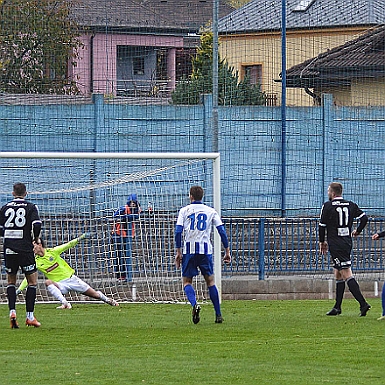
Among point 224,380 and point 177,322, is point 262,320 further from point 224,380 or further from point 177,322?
point 224,380

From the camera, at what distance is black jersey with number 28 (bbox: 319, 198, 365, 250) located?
13969 millimetres

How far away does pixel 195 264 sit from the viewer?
44.1 feet

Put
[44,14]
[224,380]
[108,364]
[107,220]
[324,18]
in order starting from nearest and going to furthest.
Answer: [224,380]
[108,364]
[107,220]
[44,14]
[324,18]

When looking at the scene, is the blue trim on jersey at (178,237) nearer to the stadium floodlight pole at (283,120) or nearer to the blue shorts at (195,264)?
the blue shorts at (195,264)

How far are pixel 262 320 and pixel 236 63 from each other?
9.31 meters

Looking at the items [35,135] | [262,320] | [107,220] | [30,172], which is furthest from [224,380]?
[35,135]

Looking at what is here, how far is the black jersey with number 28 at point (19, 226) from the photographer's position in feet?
42.5

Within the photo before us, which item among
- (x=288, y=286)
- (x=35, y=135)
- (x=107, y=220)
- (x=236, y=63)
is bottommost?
(x=288, y=286)

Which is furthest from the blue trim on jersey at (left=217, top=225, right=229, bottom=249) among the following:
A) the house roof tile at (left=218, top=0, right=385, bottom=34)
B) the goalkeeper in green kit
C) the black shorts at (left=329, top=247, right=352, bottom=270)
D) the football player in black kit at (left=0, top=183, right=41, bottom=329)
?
the house roof tile at (left=218, top=0, right=385, bottom=34)

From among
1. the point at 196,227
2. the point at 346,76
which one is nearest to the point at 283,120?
the point at 346,76

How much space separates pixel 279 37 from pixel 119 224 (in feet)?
21.7

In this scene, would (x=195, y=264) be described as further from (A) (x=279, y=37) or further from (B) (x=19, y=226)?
(A) (x=279, y=37)

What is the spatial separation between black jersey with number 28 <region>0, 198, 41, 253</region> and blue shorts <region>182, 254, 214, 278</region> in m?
2.03

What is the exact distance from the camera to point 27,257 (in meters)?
13.0
